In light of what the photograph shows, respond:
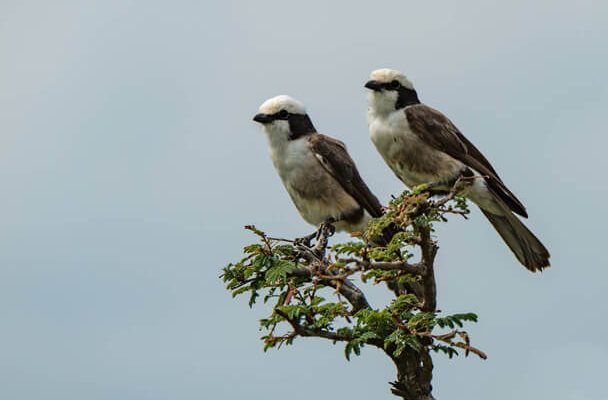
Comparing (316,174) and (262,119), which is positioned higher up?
(262,119)

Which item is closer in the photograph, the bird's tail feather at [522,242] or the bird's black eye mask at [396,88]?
the bird's black eye mask at [396,88]

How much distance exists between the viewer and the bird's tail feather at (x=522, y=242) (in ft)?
32.1

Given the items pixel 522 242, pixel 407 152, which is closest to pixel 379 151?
pixel 407 152

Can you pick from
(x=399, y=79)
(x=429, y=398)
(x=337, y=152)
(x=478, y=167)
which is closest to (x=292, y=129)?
(x=337, y=152)

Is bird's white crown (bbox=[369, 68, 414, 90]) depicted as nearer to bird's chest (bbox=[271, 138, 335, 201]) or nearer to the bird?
the bird

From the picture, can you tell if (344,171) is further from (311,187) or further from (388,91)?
(388,91)

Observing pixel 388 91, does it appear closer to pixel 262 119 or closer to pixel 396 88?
pixel 396 88

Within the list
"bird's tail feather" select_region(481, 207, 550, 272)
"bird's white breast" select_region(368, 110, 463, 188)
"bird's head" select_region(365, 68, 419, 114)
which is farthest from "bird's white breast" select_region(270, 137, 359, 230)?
"bird's tail feather" select_region(481, 207, 550, 272)

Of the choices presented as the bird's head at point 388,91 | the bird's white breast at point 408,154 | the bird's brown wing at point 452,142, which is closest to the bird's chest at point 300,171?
the bird's white breast at point 408,154

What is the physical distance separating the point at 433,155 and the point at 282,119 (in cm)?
137

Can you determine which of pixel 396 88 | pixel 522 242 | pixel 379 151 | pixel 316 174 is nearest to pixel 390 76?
pixel 396 88

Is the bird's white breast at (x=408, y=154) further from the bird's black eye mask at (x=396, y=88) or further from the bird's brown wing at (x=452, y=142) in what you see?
the bird's black eye mask at (x=396, y=88)

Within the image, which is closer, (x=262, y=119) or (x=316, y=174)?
(x=316, y=174)

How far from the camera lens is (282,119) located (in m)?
9.52
